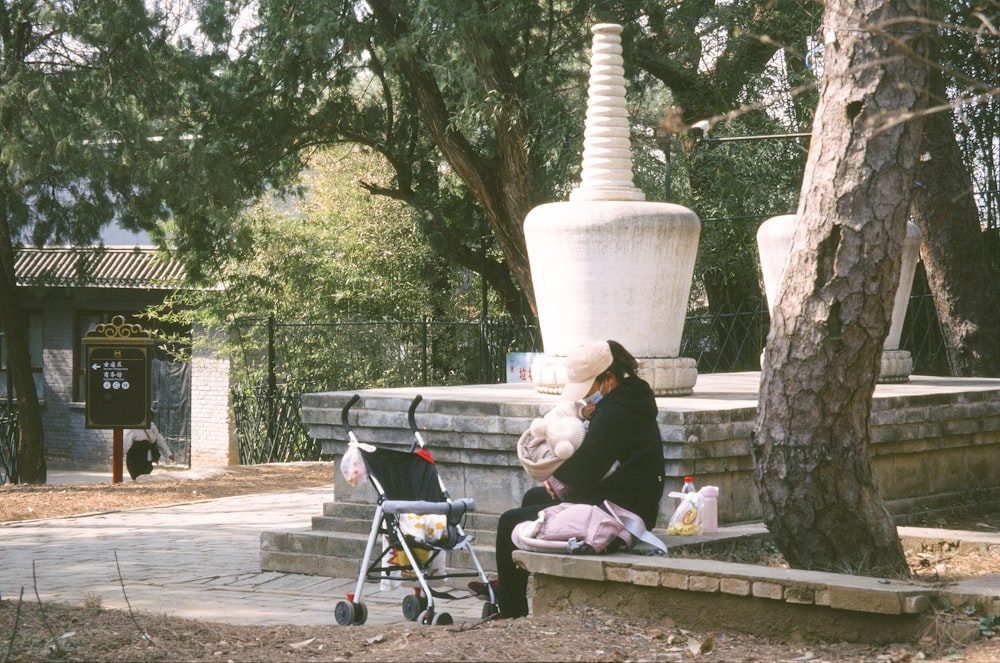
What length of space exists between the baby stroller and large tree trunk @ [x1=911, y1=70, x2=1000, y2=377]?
290 inches

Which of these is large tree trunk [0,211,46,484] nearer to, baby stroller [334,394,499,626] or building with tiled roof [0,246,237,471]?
building with tiled roof [0,246,237,471]

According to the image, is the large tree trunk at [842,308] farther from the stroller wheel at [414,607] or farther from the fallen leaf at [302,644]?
the fallen leaf at [302,644]

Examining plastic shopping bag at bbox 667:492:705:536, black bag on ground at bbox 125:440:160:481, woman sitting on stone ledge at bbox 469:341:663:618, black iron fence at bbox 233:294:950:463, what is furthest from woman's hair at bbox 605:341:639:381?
black bag on ground at bbox 125:440:160:481

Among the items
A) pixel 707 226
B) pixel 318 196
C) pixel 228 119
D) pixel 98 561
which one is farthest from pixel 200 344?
pixel 98 561

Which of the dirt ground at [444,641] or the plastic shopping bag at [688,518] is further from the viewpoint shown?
the plastic shopping bag at [688,518]

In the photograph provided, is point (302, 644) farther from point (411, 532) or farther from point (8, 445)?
point (8, 445)

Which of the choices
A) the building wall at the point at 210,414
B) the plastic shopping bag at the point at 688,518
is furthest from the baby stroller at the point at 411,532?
the building wall at the point at 210,414

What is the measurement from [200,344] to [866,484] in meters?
18.8

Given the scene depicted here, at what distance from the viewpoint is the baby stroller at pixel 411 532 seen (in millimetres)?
6852

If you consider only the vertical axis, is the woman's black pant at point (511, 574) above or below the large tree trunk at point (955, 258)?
below

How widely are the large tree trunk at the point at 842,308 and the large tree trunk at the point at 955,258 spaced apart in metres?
6.91

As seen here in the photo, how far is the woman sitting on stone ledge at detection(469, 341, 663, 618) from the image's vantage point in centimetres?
634

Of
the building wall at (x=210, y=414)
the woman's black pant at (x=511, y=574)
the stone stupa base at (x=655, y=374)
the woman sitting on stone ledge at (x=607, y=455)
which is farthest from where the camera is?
the building wall at (x=210, y=414)

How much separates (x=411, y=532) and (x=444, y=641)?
1507 millimetres
